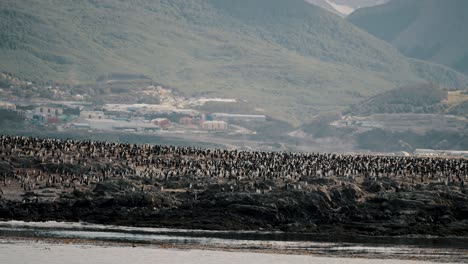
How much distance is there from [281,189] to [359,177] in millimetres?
16131

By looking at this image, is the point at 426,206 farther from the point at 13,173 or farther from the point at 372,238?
the point at 13,173

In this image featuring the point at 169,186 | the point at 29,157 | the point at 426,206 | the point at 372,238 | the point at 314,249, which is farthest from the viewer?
the point at 29,157

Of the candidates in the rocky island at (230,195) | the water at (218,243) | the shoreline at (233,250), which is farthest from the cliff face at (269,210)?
the shoreline at (233,250)

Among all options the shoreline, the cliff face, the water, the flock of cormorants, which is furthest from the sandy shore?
the flock of cormorants

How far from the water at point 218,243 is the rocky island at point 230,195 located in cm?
268

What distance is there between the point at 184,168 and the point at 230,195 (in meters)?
22.4

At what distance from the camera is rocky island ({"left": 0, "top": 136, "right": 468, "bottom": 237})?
8425cm

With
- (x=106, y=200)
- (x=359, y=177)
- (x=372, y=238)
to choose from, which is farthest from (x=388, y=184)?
(x=106, y=200)

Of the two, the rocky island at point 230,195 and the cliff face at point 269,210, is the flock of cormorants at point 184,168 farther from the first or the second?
the cliff face at point 269,210

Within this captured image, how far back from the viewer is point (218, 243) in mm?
75438

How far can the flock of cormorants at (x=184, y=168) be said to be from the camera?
97375 mm

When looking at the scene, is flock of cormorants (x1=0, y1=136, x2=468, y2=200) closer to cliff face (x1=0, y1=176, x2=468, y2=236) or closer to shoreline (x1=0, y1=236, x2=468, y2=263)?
cliff face (x1=0, y1=176, x2=468, y2=236)

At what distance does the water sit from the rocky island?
8.80ft

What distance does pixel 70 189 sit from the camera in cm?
9331
